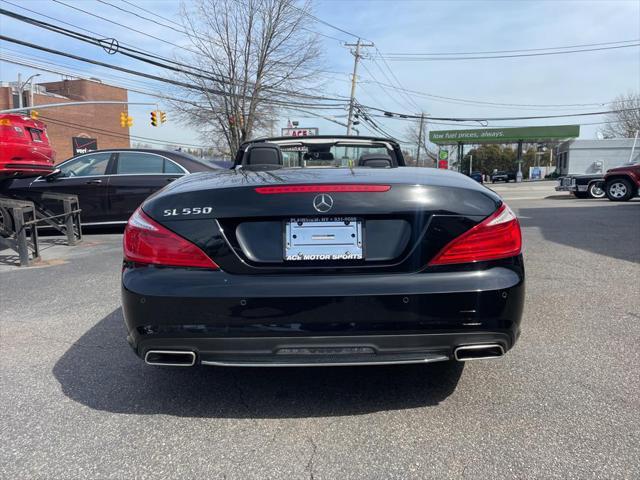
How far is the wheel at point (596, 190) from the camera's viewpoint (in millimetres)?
20000

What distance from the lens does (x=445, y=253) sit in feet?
8.36

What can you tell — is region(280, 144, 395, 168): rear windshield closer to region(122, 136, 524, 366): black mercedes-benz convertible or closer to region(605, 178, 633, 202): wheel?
region(122, 136, 524, 366): black mercedes-benz convertible

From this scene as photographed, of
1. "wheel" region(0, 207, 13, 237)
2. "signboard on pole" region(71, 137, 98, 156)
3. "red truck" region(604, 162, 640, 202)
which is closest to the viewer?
"wheel" region(0, 207, 13, 237)

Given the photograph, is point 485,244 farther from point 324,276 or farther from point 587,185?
point 587,185

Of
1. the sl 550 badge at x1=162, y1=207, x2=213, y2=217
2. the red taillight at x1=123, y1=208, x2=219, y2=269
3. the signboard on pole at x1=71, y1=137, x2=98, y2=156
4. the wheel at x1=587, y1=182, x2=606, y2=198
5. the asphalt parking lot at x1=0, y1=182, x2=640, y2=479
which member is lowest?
the asphalt parking lot at x1=0, y1=182, x2=640, y2=479

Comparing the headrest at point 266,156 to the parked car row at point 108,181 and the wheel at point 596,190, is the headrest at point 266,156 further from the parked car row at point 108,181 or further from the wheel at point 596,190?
the wheel at point 596,190

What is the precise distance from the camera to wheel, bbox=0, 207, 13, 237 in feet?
24.7

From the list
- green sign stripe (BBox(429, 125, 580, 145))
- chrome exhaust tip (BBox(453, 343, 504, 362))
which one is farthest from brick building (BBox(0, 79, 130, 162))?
chrome exhaust tip (BBox(453, 343, 504, 362))

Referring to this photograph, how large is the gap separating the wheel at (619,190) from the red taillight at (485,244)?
1810 cm

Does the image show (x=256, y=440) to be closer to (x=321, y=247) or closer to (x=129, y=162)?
(x=321, y=247)

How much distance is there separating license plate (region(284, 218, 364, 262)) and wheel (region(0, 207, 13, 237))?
21.7 ft

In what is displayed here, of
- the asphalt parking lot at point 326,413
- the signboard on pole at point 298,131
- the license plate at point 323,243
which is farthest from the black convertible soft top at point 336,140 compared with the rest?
the signboard on pole at point 298,131

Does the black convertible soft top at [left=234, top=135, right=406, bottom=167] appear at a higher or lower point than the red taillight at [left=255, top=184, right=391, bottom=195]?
higher

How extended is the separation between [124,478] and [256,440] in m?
0.61
